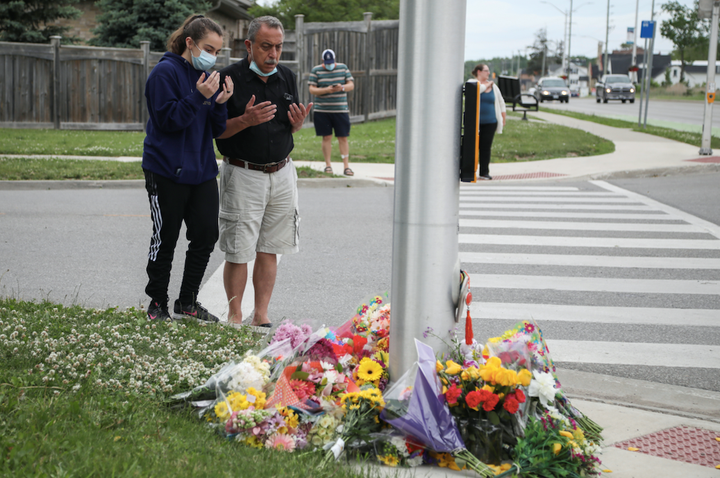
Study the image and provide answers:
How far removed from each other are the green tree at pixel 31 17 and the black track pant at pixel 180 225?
792 inches

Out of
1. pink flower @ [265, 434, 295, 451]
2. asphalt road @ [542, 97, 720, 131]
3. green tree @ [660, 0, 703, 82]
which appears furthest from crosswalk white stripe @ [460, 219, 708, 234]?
green tree @ [660, 0, 703, 82]

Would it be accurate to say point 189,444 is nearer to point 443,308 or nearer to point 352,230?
point 443,308

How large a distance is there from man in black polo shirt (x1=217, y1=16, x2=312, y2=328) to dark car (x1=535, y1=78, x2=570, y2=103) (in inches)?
1986

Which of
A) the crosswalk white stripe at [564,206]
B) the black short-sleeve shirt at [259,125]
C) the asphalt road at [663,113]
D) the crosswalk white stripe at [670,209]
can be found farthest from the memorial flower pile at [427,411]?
the asphalt road at [663,113]

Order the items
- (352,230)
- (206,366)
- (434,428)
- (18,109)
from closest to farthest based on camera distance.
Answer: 1. (434,428)
2. (206,366)
3. (352,230)
4. (18,109)

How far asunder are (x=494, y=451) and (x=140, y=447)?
146 cm

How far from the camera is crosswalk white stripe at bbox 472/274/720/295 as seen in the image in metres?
6.40

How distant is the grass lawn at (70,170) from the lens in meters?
11.7

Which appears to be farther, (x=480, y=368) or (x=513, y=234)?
(x=513, y=234)

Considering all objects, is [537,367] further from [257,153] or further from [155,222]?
[155,222]

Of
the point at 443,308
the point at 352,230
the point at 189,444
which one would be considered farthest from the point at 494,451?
the point at 352,230

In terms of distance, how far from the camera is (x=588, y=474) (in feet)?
10.2

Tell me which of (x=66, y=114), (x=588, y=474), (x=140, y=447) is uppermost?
(x=66, y=114)

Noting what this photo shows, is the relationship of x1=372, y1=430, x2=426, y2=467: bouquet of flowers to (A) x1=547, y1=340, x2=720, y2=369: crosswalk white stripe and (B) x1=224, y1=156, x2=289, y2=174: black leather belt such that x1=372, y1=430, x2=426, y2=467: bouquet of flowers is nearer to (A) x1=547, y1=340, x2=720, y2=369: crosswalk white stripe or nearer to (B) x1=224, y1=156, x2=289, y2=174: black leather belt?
(A) x1=547, y1=340, x2=720, y2=369: crosswalk white stripe
